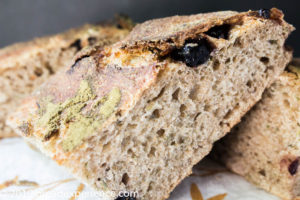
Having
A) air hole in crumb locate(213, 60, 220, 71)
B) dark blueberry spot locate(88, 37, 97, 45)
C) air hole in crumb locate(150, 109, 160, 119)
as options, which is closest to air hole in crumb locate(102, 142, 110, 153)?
air hole in crumb locate(150, 109, 160, 119)

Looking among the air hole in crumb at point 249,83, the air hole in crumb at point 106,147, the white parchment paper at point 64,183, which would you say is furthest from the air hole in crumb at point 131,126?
the air hole in crumb at point 249,83

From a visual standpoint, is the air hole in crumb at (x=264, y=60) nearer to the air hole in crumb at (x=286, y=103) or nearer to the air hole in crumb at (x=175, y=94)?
the air hole in crumb at (x=286, y=103)

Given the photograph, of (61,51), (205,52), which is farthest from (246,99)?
(61,51)

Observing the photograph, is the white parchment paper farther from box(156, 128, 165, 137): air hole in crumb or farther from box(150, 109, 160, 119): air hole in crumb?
box(150, 109, 160, 119): air hole in crumb

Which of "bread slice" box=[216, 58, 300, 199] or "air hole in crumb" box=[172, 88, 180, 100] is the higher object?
"air hole in crumb" box=[172, 88, 180, 100]

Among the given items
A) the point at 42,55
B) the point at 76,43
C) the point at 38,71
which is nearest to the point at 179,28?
the point at 76,43

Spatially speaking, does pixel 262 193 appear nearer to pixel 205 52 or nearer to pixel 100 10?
pixel 205 52
